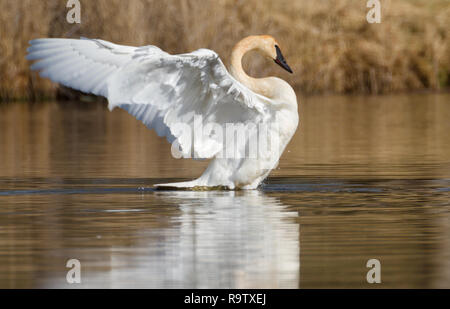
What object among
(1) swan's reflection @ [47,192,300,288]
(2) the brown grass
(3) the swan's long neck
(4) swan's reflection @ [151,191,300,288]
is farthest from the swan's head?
(2) the brown grass

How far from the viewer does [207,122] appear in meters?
10.3

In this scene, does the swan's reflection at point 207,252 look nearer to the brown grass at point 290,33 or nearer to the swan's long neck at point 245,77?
the swan's long neck at point 245,77

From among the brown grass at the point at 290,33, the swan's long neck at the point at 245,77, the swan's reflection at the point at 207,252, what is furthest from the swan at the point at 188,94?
the brown grass at the point at 290,33

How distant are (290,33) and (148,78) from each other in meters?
19.7

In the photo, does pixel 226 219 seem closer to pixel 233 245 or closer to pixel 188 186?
pixel 233 245

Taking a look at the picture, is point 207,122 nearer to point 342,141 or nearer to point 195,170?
point 195,170

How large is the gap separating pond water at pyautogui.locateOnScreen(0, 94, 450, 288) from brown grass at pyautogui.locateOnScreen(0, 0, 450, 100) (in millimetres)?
9861

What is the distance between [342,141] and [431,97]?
1205cm

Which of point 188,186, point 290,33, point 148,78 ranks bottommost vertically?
point 188,186

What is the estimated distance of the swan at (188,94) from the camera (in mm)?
9531

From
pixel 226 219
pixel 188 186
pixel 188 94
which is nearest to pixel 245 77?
pixel 188 94

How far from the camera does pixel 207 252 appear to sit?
23.3 feet

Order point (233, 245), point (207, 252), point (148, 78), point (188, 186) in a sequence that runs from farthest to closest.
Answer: point (188, 186)
point (148, 78)
point (233, 245)
point (207, 252)

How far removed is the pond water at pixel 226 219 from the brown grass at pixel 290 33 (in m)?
9.86
